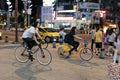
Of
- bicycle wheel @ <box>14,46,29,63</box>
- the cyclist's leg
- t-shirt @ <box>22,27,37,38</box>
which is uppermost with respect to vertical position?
t-shirt @ <box>22,27,37,38</box>

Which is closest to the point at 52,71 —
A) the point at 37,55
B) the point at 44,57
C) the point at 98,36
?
the point at 44,57

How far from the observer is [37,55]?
1316 centimetres

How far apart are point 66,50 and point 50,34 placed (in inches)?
584

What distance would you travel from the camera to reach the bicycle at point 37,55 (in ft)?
42.6

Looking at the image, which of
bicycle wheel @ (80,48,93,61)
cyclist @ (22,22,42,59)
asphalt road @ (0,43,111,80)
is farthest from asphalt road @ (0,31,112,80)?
bicycle wheel @ (80,48,93,61)

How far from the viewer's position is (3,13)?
81688 millimetres

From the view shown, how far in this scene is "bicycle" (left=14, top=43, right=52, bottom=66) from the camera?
13.0m

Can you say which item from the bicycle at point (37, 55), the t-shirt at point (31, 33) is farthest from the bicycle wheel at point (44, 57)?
the t-shirt at point (31, 33)

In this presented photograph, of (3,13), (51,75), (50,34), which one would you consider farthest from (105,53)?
(3,13)

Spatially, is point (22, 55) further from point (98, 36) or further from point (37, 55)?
point (98, 36)

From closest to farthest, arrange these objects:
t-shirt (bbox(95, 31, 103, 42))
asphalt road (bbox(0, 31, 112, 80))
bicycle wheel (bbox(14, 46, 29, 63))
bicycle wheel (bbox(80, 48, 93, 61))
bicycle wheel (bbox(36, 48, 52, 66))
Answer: asphalt road (bbox(0, 31, 112, 80)) < bicycle wheel (bbox(36, 48, 52, 66)) < bicycle wheel (bbox(14, 46, 29, 63)) < bicycle wheel (bbox(80, 48, 93, 61)) < t-shirt (bbox(95, 31, 103, 42))

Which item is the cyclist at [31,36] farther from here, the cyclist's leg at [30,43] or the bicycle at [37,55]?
the bicycle at [37,55]

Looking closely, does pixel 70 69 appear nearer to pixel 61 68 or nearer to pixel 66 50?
pixel 61 68

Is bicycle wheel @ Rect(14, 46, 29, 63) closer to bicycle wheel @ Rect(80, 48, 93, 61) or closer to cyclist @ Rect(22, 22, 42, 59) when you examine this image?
cyclist @ Rect(22, 22, 42, 59)
